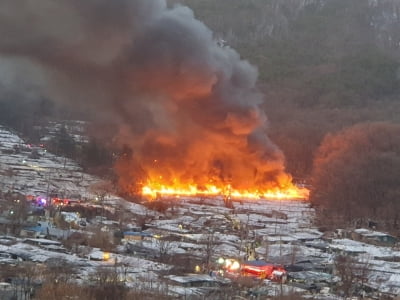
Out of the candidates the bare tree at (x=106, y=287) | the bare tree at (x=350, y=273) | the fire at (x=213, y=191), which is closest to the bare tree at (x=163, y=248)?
the bare tree at (x=106, y=287)

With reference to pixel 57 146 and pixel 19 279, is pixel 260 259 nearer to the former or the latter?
pixel 19 279

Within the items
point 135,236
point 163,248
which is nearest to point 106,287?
point 163,248

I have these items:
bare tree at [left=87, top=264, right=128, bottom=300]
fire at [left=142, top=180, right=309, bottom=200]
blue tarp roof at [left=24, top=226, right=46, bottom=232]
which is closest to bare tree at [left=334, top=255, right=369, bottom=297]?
bare tree at [left=87, top=264, right=128, bottom=300]

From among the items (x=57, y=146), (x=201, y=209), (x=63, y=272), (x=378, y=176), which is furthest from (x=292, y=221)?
(x=57, y=146)

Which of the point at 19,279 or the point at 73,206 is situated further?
the point at 73,206

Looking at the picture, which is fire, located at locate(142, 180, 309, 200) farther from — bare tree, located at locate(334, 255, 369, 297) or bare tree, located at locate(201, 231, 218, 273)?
bare tree, located at locate(334, 255, 369, 297)

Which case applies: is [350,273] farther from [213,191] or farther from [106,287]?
[213,191]
